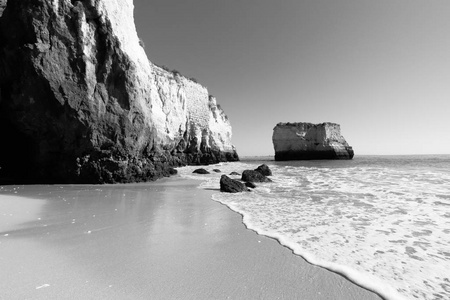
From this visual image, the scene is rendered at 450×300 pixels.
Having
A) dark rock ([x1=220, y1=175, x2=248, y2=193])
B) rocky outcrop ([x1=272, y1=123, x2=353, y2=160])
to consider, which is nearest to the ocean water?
dark rock ([x1=220, y1=175, x2=248, y2=193])

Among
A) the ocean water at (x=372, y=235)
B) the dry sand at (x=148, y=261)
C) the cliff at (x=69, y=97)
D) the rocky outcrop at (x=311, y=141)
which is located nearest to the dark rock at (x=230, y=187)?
the ocean water at (x=372, y=235)

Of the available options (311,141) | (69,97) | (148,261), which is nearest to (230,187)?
(148,261)

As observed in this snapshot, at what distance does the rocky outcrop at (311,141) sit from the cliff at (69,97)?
42361 millimetres

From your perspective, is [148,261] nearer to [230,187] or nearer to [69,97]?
[230,187]

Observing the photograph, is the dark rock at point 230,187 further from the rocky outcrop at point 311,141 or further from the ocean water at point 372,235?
the rocky outcrop at point 311,141

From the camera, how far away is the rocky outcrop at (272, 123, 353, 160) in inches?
1927

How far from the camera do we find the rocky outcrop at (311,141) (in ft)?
161

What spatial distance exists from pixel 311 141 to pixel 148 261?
5153cm

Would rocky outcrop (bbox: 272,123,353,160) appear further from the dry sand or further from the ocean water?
the dry sand

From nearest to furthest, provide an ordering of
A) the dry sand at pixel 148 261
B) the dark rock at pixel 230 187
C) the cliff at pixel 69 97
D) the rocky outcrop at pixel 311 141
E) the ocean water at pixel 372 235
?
1. the dry sand at pixel 148 261
2. the ocean water at pixel 372 235
3. the dark rock at pixel 230 187
4. the cliff at pixel 69 97
5. the rocky outcrop at pixel 311 141

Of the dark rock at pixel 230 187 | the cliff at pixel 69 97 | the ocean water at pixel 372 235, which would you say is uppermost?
the cliff at pixel 69 97

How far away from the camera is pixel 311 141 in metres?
50.2

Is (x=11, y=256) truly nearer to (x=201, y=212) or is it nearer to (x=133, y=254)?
(x=133, y=254)

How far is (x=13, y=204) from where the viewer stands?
5.91m
